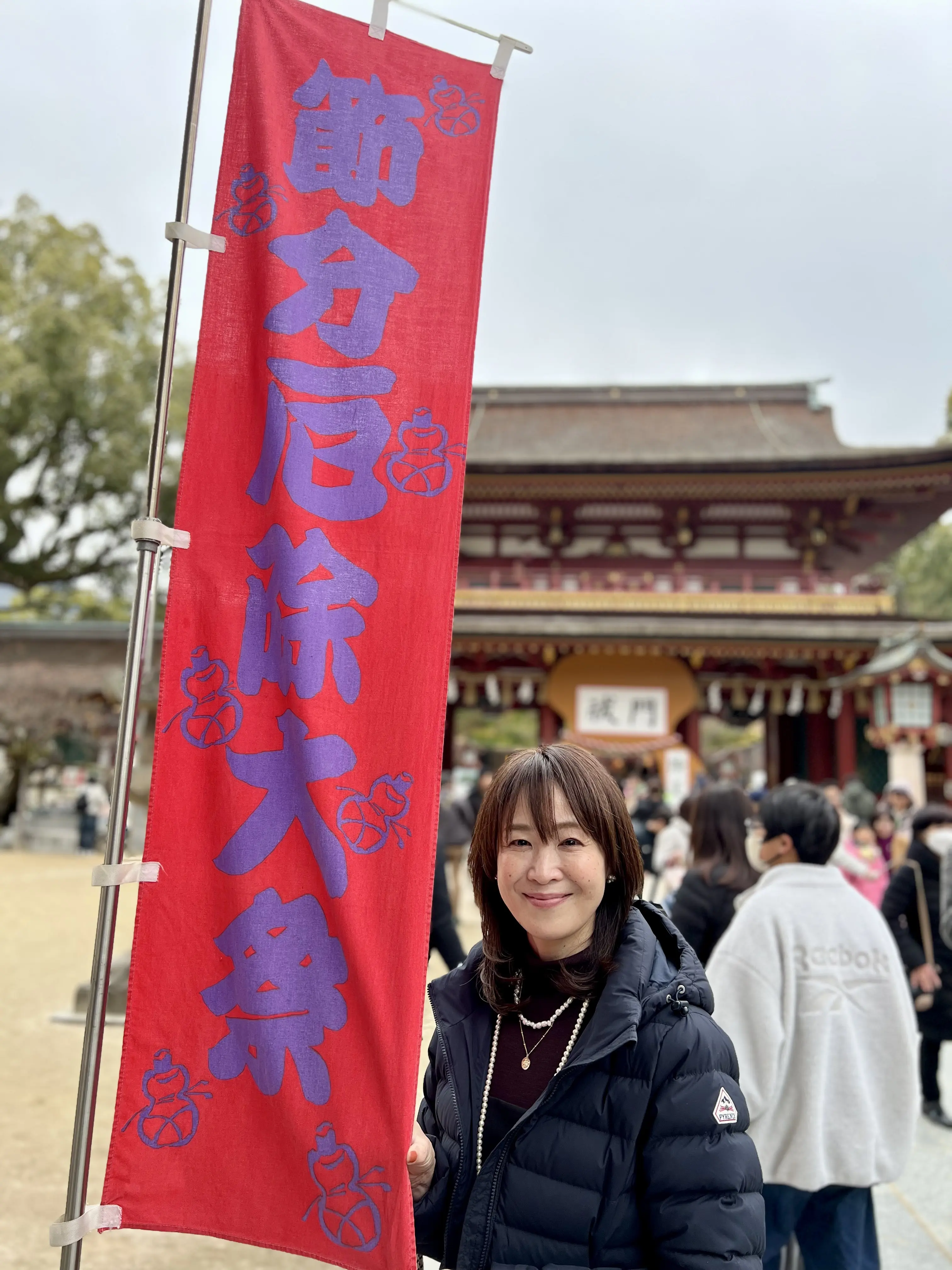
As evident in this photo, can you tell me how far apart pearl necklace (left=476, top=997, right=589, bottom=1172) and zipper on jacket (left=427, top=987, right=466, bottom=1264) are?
24 millimetres

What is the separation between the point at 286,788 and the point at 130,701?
0.30m

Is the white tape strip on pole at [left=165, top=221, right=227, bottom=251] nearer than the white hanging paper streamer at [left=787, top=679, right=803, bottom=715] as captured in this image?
Yes

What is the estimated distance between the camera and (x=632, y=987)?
140cm

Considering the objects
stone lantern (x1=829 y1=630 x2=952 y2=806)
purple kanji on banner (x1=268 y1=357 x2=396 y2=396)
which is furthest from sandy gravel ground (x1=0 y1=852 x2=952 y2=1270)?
stone lantern (x1=829 y1=630 x2=952 y2=806)

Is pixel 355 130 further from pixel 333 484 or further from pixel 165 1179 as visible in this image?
pixel 165 1179

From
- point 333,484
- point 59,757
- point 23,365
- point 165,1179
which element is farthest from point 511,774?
point 23,365

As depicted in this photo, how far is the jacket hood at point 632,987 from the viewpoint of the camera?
1.35 m

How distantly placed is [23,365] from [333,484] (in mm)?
21442

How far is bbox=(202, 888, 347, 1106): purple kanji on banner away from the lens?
156 cm

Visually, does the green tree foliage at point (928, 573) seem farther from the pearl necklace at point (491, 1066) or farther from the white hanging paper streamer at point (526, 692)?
the pearl necklace at point (491, 1066)

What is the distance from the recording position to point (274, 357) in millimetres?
1761

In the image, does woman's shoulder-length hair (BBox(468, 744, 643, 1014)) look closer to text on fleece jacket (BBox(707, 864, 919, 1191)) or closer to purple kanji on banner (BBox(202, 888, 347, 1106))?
purple kanji on banner (BBox(202, 888, 347, 1106))

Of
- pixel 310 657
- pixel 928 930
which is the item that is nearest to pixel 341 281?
pixel 310 657

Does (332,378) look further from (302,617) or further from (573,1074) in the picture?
(573,1074)
